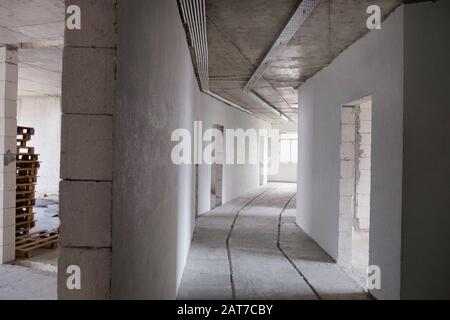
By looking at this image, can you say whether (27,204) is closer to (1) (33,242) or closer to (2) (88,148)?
(1) (33,242)

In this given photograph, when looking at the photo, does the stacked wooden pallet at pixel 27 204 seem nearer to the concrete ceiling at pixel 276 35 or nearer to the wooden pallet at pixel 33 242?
the wooden pallet at pixel 33 242

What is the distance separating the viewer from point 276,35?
4344mm

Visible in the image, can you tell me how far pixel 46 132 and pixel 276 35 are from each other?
377 inches

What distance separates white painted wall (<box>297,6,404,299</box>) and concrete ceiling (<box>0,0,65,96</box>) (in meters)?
3.29

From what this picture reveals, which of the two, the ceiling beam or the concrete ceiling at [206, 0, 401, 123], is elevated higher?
the concrete ceiling at [206, 0, 401, 123]

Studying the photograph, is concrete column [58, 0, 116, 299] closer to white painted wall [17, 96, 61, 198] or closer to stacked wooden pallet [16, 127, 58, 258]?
stacked wooden pallet [16, 127, 58, 258]

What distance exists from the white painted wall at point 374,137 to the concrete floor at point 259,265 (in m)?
0.43

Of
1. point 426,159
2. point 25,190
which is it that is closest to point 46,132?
point 25,190

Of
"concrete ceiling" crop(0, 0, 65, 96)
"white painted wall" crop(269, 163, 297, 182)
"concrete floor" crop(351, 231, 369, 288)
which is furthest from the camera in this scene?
"white painted wall" crop(269, 163, 297, 182)

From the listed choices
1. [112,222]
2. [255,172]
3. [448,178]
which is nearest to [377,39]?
[448,178]

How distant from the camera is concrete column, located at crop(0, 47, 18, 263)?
16.1 ft

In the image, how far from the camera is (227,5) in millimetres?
3512

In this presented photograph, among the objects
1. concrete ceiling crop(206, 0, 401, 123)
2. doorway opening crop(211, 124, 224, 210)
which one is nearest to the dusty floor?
concrete ceiling crop(206, 0, 401, 123)

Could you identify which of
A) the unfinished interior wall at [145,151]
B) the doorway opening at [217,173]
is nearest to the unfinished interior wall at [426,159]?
the unfinished interior wall at [145,151]
